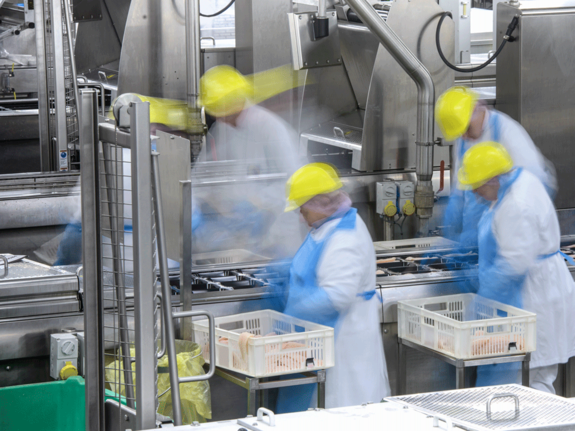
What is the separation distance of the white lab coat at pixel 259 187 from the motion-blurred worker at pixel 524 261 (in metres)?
0.89

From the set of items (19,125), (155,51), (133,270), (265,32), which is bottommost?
(133,270)

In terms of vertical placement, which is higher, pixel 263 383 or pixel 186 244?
pixel 186 244

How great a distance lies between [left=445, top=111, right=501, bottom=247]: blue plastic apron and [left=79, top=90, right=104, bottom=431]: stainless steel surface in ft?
6.71

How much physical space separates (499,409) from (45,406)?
1.43 meters

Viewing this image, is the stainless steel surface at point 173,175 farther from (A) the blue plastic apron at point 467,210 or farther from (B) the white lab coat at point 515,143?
(B) the white lab coat at point 515,143

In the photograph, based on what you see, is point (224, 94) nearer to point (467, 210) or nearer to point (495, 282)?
point (467, 210)

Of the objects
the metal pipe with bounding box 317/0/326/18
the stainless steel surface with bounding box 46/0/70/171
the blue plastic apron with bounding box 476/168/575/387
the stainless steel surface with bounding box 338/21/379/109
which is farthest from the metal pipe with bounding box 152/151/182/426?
the stainless steel surface with bounding box 338/21/379/109

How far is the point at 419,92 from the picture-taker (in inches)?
156

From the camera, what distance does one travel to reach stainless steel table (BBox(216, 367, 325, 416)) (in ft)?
9.04

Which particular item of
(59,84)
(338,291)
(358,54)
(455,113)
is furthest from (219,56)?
(338,291)

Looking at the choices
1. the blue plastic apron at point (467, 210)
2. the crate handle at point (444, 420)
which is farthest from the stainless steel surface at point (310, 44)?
the crate handle at point (444, 420)

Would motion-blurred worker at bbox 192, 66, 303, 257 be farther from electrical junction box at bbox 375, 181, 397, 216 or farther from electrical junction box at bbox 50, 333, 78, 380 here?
electrical junction box at bbox 50, 333, 78, 380

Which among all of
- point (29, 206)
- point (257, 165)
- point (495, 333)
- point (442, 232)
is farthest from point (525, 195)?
point (29, 206)

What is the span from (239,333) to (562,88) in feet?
8.54
